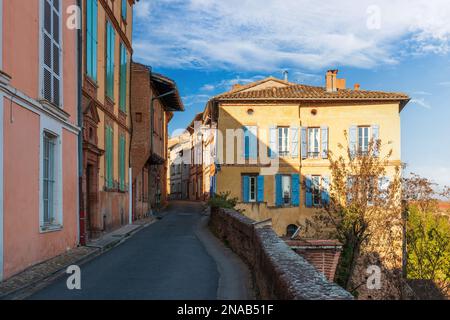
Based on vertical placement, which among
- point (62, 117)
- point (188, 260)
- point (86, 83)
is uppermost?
point (86, 83)

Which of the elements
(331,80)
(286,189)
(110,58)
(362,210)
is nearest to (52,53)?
(110,58)

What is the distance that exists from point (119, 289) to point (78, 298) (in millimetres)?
734

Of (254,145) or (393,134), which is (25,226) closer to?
(254,145)

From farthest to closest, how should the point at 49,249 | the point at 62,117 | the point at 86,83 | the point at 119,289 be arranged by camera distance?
the point at 86,83 < the point at 62,117 < the point at 49,249 < the point at 119,289

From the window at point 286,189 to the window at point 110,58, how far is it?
13015 millimetres

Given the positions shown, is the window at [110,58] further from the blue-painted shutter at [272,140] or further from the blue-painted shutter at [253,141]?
the blue-painted shutter at [272,140]

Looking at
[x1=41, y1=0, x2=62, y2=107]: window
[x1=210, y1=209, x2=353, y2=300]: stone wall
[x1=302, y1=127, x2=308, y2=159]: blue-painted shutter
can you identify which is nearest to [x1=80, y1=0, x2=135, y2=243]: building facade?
[x1=41, y1=0, x2=62, y2=107]: window

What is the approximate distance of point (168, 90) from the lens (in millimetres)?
28203

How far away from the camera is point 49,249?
10.6 metres

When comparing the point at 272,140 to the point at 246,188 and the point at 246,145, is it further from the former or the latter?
the point at 246,188

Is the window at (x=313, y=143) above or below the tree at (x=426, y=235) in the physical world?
above

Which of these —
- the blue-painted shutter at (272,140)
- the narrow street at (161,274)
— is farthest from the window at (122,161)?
the blue-painted shutter at (272,140)

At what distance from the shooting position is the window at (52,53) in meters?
10.6
